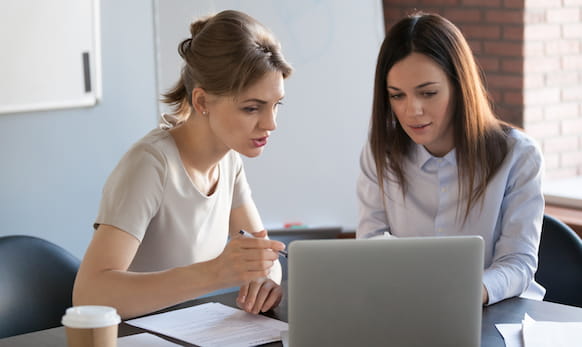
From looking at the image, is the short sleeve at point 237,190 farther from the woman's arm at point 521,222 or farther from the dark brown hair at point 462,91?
the woman's arm at point 521,222

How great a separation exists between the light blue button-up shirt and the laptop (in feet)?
1.61

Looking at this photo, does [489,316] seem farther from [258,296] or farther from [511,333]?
[258,296]

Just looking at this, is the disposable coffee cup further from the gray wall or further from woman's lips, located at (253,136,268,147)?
the gray wall

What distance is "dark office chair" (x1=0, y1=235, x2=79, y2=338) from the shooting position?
1894 millimetres

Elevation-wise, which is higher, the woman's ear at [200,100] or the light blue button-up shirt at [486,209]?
the woman's ear at [200,100]

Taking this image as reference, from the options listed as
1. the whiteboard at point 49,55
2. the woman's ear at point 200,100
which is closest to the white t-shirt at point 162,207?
the woman's ear at point 200,100

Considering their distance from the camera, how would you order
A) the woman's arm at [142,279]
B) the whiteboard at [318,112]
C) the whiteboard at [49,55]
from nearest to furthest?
1. the woman's arm at [142,279]
2. the whiteboard at [49,55]
3. the whiteboard at [318,112]

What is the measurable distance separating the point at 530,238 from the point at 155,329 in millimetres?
934

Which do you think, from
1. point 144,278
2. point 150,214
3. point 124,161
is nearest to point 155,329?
point 144,278

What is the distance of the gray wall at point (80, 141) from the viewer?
273cm

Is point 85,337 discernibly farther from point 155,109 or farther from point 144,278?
point 155,109

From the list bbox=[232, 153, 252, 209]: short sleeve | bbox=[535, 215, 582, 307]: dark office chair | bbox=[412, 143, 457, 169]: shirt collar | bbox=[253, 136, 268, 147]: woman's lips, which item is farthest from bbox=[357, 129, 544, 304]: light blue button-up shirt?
bbox=[253, 136, 268, 147]: woman's lips

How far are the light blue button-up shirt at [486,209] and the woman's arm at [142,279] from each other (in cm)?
57

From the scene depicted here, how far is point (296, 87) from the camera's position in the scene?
309 centimetres
